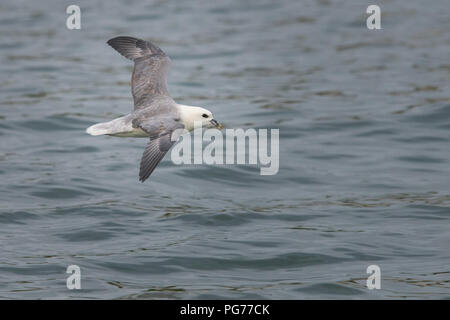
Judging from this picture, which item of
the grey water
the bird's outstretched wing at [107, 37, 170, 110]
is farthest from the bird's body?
the grey water

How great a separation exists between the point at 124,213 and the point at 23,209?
4.50 feet

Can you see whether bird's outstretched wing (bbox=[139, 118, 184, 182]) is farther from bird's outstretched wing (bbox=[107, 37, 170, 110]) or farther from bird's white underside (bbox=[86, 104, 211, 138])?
bird's outstretched wing (bbox=[107, 37, 170, 110])

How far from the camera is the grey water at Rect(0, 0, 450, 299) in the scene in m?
10.9

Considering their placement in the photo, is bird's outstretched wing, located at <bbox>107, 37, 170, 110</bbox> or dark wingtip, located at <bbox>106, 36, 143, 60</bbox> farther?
dark wingtip, located at <bbox>106, 36, 143, 60</bbox>

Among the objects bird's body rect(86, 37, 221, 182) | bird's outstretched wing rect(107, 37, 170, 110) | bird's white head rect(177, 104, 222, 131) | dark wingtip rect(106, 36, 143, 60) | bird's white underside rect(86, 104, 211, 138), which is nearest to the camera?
bird's body rect(86, 37, 221, 182)

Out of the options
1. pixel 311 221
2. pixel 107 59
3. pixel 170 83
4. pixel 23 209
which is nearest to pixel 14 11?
pixel 107 59

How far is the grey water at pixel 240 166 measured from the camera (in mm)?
10875

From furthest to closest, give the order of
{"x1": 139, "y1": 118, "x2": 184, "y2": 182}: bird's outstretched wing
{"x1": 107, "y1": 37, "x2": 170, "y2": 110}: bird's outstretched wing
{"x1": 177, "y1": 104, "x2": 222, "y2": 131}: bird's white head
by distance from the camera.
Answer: {"x1": 107, "y1": 37, "x2": 170, "y2": 110}: bird's outstretched wing
{"x1": 177, "y1": 104, "x2": 222, "y2": 131}: bird's white head
{"x1": 139, "y1": 118, "x2": 184, "y2": 182}: bird's outstretched wing

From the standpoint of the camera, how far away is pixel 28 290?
10.2 meters

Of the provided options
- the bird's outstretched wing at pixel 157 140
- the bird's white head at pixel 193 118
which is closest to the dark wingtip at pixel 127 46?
the bird's white head at pixel 193 118

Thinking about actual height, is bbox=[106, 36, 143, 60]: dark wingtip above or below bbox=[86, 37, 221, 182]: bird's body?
above

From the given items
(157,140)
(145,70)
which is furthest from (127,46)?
(157,140)

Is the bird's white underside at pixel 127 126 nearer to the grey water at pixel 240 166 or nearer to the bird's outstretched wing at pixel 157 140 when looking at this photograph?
the bird's outstretched wing at pixel 157 140
